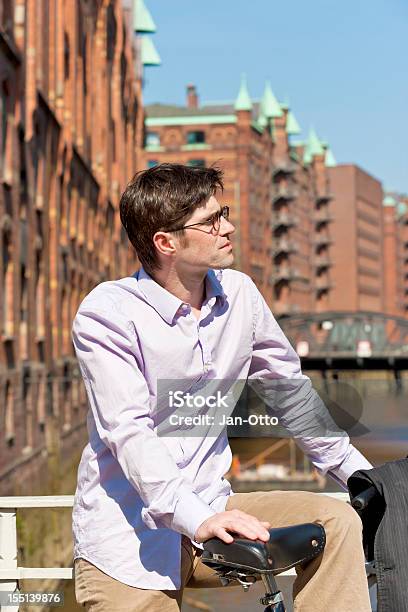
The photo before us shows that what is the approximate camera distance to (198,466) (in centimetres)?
235

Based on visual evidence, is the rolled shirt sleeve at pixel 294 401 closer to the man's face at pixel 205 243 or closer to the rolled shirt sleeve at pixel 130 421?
the man's face at pixel 205 243

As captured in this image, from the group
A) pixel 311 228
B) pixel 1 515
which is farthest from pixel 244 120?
pixel 1 515

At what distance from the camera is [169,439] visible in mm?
2344

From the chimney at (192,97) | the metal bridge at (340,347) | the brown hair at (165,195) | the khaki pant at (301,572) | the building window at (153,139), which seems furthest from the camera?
the chimney at (192,97)

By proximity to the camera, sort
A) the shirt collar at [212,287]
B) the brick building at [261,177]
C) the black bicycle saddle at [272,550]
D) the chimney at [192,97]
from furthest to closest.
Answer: the chimney at [192,97] < the brick building at [261,177] < the shirt collar at [212,287] < the black bicycle saddle at [272,550]

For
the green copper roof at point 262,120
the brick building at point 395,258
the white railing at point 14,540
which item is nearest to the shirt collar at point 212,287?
the white railing at point 14,540

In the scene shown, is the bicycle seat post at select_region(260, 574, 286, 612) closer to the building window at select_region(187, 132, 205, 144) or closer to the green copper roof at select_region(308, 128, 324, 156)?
the building window at select_region(187, 132, 205, 144)

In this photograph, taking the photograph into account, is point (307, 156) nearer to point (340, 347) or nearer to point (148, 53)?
point (340, 347)

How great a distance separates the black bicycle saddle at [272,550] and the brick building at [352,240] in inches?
3995

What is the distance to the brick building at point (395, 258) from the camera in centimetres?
12144

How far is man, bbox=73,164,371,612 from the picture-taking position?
2.12 meters

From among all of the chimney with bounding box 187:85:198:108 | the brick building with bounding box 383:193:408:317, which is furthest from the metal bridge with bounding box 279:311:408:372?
the brick building with bounding box 383:193:408:317

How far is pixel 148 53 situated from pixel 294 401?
52.7 m

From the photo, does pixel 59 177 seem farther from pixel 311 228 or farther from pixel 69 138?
pixel 311 228
